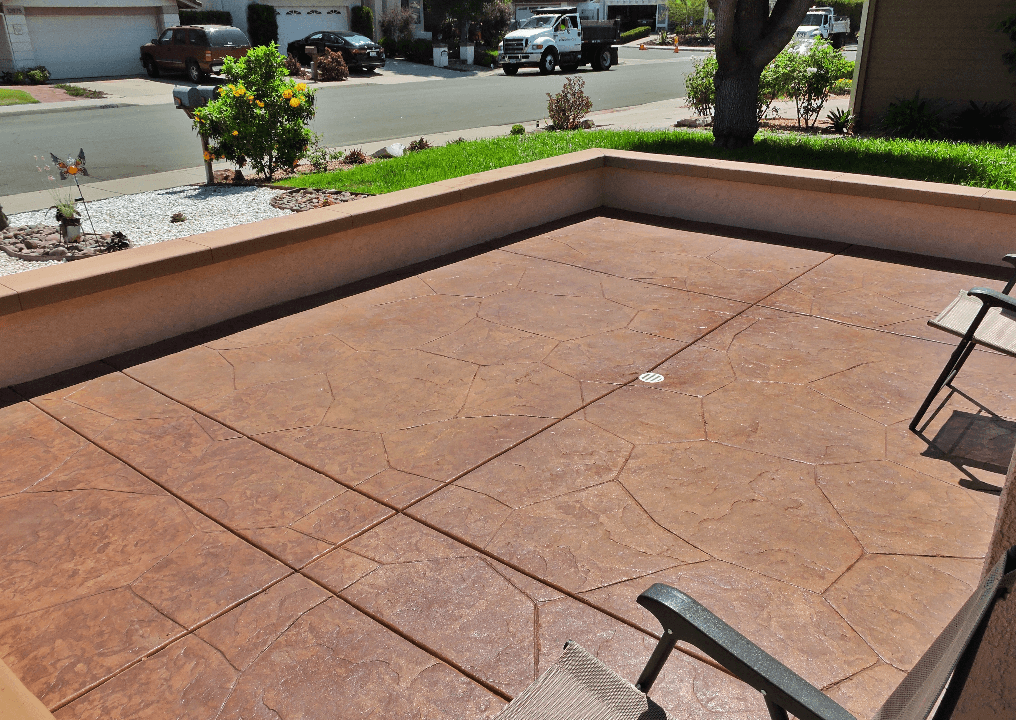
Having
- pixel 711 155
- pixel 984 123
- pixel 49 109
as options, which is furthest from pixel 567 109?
pixel 49 109

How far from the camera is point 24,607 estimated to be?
2.88 m

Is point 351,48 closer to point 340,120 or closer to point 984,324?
point 340,120

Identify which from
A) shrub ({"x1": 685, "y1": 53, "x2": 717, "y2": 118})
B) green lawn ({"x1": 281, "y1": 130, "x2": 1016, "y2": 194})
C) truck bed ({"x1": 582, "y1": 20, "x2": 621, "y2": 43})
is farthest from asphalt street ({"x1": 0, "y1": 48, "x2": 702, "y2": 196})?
green lawn ({"x1": 281, "y1": 130, "x2": 1016, "y2": 194})

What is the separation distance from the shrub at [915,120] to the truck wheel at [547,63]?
1795 centimetres

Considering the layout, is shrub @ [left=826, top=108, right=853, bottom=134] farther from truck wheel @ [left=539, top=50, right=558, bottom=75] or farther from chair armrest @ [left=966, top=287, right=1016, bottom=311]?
truck wheel @ [left=539, top=50, right=558, bottom=75]

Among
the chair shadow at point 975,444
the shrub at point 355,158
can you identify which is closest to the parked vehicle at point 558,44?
the shrub at point 355,158

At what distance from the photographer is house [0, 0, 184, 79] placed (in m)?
28.7

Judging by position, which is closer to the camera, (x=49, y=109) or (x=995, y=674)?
(x=995, y=674)

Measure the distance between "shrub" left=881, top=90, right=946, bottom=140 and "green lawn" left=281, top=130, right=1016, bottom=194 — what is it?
218 centimetres

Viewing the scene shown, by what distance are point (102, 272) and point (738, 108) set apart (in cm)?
861

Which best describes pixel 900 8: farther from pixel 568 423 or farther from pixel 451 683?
pixel 451 683

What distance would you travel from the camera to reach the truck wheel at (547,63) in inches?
Answer: 1167

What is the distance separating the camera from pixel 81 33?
30.5 m

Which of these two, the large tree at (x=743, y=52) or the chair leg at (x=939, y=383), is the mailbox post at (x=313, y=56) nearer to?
the large tree at (x=743, y=52)
